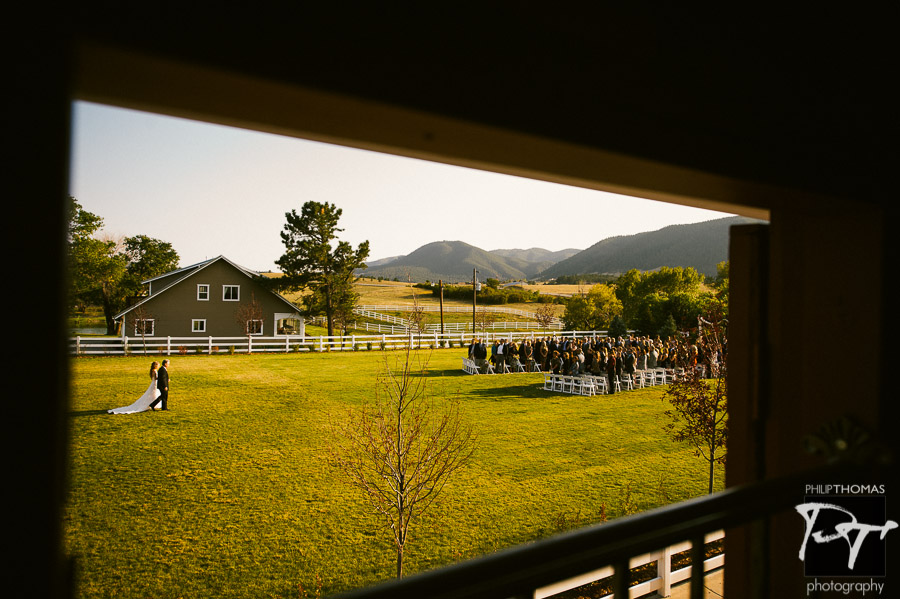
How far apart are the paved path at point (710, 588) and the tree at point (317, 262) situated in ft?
92.4

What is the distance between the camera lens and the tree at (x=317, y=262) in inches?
1246

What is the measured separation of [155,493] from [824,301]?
830cm

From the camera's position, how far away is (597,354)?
51.4 ft

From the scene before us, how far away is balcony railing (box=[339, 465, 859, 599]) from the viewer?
2.97 ft

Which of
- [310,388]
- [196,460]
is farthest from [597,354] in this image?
[196,460]

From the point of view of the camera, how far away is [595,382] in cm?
1532

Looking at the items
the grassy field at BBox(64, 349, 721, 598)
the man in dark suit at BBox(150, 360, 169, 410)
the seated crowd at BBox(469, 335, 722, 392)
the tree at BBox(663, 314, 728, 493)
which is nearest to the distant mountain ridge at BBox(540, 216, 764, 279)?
the seated crowd at BBox(469, 335, 722, 392)

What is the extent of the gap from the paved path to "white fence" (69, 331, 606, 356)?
17499mm

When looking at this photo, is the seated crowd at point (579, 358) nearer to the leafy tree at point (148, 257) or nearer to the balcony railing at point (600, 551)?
the balcony railing at point (600, 551)

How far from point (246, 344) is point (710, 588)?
25.6m

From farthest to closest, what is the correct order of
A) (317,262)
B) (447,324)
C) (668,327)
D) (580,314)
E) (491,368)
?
(447,324) → (580,314) → (317,262) → (668,327) → (491,368)

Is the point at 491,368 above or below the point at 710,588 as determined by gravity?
above

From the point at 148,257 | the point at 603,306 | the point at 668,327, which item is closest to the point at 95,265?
the point at 148,257

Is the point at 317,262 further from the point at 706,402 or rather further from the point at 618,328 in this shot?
the point at 706,402
